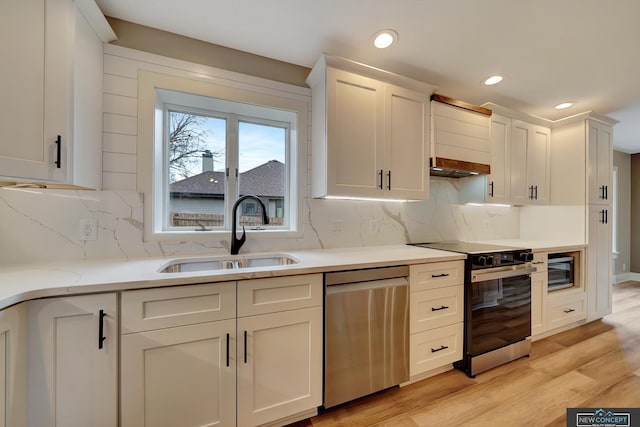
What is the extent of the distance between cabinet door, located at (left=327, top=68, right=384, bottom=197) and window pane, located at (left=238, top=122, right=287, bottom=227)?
0.56 m

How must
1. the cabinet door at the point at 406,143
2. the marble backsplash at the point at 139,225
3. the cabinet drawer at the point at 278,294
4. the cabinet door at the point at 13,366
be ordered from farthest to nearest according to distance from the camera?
the cabinet door at the point at 406,143 < the marble backsplash at the point at 139,225 < the cabinet drawer at the point at 278,294 < the cabinet door at the point at 13,366

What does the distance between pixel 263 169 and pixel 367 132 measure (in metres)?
0.91

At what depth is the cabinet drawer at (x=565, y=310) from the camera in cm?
246

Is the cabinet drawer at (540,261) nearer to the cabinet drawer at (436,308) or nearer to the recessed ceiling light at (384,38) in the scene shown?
the cabinet drawer at (436,308)

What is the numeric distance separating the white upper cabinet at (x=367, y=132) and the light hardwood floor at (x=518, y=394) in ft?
4.65

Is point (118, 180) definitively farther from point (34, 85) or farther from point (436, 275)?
point (436, 275)

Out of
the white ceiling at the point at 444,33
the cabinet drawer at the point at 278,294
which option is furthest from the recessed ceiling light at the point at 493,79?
the cabinet drawer at the point at 278,294

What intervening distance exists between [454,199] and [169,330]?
9.08 feet

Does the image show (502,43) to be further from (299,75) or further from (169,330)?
(169,330)

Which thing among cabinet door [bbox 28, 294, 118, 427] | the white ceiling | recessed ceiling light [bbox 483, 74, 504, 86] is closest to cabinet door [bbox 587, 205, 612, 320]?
the white ceiling

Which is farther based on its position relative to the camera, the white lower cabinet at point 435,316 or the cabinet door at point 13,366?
the white lower cabinet at point 435,316

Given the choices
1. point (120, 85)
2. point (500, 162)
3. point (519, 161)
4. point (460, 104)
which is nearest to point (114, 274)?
point (120, 85)

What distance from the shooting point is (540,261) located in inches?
92.5

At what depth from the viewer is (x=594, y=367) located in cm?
199
